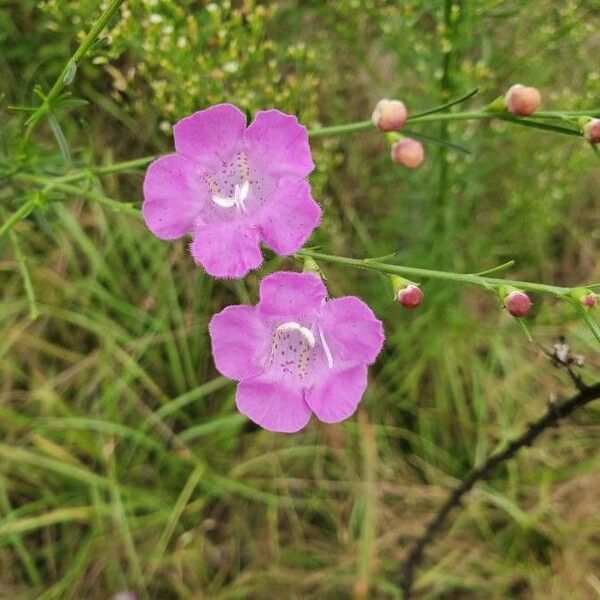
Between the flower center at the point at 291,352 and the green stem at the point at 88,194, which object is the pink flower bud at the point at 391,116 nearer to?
the flower center at the point at 291,352

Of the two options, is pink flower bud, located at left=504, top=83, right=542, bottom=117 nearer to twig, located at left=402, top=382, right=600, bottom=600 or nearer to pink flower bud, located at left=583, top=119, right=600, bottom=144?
pink flower bud, located at left=583, top=119, right=600, bottom=144

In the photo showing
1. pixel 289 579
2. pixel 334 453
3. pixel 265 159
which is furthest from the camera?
pixel 334 453

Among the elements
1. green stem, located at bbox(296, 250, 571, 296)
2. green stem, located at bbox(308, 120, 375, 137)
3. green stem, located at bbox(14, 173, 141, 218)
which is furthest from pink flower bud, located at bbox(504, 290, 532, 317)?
green stem, located at bbox(14, 173, 141, 218)

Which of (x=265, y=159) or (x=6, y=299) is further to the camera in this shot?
(x=6, y=299)

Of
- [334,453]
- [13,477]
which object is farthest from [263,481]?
[13,477]

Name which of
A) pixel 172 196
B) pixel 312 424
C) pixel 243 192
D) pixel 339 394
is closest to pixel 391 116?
pixel 243 192

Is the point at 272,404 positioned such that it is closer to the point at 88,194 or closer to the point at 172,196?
the point at 172,196

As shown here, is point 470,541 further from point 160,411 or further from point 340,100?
point 340,100
